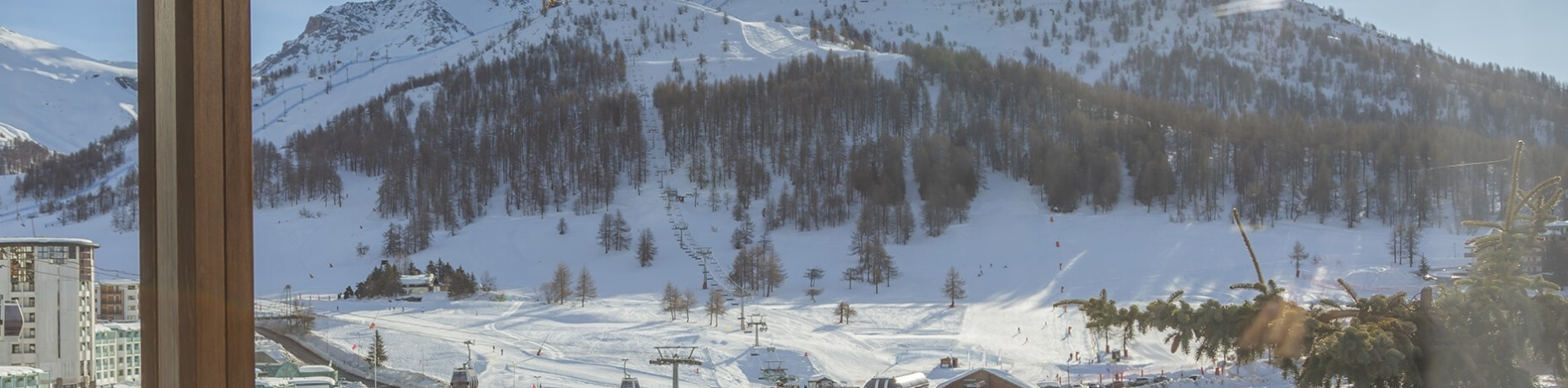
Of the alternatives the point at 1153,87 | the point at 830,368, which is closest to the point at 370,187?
the point at 830,368

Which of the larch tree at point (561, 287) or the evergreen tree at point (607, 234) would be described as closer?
the larch tree at point (561, 287)

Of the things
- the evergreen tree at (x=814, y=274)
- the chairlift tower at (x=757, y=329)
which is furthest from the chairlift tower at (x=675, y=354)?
the evergreen tree at (x=814, y=274)

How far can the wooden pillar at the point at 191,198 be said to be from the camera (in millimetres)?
482

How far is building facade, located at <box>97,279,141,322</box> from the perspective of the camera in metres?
0.53

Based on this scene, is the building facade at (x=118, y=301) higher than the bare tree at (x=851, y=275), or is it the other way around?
the building facade at (x=118, y=301)

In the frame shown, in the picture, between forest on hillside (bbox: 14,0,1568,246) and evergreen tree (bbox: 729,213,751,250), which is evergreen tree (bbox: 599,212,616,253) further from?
evergreen tree (bbox: 729,213,751,250)

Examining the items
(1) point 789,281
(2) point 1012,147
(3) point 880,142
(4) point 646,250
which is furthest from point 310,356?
(2) point 1012,147

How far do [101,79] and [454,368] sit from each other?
323 inches

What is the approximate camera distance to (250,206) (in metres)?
0.51

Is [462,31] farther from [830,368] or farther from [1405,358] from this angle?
[1405,358]

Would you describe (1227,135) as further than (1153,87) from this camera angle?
No

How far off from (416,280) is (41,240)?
14312 millimetres

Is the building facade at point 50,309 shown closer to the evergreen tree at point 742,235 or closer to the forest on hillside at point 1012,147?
the forest on hillside at point 1012,147

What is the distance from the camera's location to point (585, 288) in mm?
13438
